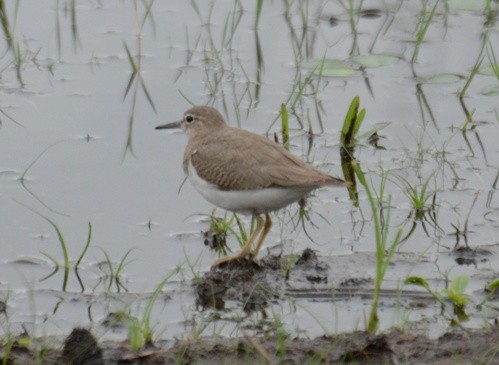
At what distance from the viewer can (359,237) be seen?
25.3 ft

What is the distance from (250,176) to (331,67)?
275 centimetres

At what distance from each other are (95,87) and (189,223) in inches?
78.5

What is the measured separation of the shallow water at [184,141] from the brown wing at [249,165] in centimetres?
49

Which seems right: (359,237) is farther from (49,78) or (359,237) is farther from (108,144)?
(49,78)

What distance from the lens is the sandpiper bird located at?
7000mm

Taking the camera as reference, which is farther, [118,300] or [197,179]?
[197,179]

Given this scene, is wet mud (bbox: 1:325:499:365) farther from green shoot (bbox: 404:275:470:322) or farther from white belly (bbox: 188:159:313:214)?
white belly (bbox: 188:159:313:214)

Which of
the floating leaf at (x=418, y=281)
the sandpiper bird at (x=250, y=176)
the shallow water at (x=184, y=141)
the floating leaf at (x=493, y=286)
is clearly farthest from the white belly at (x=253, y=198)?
the floating leaf at (x=493, y=286)

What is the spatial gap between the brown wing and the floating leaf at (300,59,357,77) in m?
2.22

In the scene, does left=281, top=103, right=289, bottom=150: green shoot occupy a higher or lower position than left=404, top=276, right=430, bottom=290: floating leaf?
higher

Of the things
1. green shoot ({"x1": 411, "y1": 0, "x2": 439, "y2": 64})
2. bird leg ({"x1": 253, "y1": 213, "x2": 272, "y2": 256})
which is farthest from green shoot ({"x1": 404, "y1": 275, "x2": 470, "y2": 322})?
green shoot ({"x1": 411, "y1": 0, "x2": 439, "y2": 64})

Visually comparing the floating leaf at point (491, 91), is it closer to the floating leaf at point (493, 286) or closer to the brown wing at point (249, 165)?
the brown wing at point (249, 165)

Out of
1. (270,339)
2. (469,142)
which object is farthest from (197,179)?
(469,142)

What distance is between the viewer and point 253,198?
23.3ft
